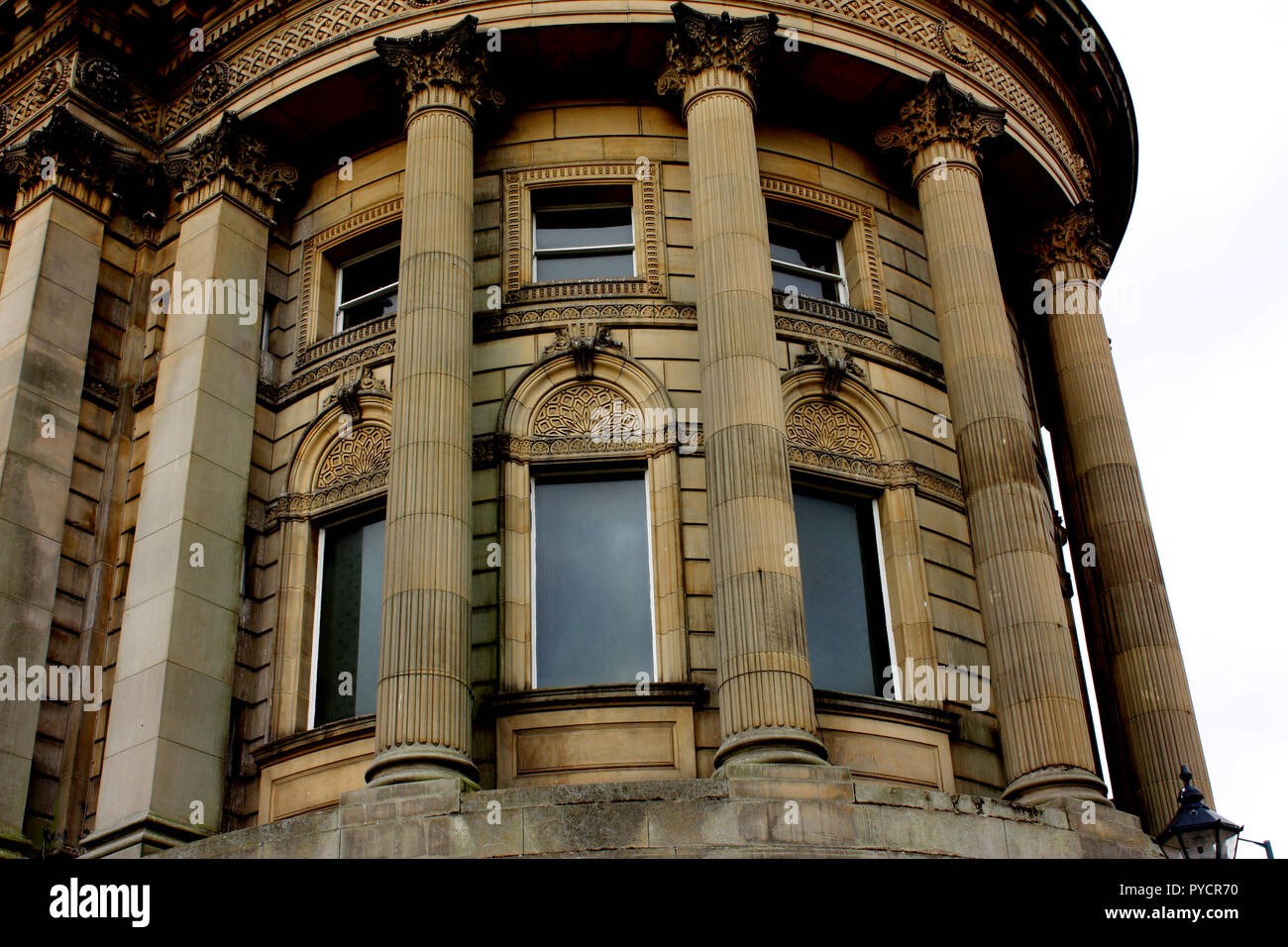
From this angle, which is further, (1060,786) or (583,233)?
(583,233)

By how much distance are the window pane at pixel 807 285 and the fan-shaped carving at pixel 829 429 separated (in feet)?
8.73

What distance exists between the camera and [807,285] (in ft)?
88.6

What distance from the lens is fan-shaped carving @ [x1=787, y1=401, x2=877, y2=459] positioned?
80.5 ft

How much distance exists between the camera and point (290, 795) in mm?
22391

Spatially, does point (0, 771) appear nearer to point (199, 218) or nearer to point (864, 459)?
point (199, 218)

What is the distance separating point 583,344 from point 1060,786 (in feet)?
32.2

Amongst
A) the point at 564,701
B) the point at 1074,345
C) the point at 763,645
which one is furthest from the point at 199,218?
the point at 1074,345

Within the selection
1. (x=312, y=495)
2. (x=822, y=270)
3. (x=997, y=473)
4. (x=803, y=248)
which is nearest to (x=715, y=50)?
(x=803, y=248)

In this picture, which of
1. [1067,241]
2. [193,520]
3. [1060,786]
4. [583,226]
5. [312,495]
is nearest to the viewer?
[1060,786]

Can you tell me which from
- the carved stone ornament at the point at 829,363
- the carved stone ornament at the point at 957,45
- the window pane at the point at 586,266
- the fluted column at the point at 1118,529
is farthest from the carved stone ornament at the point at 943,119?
the window pane at the point at 586,266

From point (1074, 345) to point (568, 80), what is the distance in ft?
37.0

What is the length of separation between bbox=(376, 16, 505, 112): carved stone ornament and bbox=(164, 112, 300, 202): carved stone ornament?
11.1 ft

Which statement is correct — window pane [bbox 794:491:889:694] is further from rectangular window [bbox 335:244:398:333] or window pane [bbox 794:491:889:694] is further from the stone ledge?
rectangular window [bbox 335:244:398:333]

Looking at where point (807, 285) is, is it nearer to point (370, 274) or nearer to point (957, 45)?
point (957, 45)
